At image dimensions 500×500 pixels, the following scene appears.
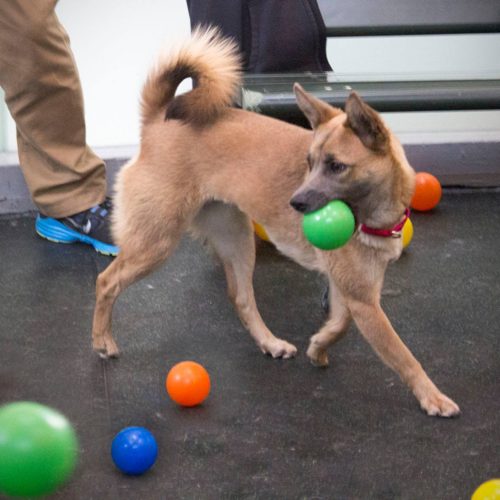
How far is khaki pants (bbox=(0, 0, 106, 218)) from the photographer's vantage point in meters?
3.78

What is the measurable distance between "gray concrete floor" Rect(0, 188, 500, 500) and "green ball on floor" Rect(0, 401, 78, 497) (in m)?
0.58

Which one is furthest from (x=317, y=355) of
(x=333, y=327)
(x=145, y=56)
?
(x=145, y=56)

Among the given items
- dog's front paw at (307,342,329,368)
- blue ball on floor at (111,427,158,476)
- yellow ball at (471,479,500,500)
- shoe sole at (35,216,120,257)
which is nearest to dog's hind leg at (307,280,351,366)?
dog's front paw at (307,342,329,368)

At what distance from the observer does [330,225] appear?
2.69 m

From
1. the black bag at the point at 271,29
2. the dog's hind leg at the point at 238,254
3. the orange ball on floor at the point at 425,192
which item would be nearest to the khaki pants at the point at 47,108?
the black bag at the point at 271,29

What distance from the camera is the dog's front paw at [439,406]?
2914 mm

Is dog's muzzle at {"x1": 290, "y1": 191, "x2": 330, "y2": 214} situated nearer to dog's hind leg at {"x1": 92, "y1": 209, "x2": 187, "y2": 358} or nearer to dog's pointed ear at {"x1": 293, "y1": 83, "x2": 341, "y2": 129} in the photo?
dog's pointed ear at {"x1": 293, "y1": 83, "x2": 341, "y2": 129}

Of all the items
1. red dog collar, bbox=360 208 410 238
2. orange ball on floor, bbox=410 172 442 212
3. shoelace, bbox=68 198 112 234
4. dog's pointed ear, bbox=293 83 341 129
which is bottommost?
orange ball on floor, bbox=410 172 442 212

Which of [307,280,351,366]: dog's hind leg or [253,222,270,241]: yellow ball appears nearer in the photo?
[307,280,351,366]: dog's hind leg

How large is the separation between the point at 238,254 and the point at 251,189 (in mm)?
385

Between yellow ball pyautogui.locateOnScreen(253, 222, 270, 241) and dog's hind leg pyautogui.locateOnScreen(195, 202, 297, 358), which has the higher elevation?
dog's hind leg pyautogui.locateOnScreen(195, 202, 297, 358)

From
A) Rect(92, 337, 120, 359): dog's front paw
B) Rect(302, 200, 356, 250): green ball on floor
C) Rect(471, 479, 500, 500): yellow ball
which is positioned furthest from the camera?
Rect(92, 337, 120, 359): dog's front paw

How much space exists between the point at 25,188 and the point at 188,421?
2221 millimetres

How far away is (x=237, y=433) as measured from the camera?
9.30 feet
